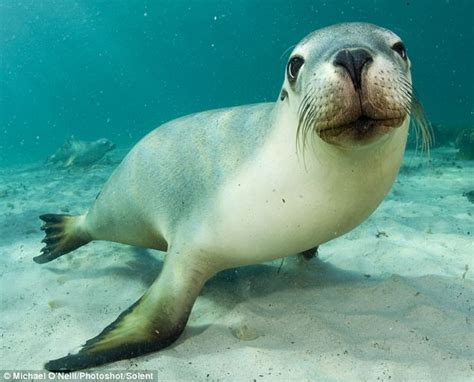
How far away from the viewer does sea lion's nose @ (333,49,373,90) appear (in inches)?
70.2

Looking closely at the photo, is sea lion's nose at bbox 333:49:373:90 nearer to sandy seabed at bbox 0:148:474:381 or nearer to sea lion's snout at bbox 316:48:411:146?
sea lion's snout at bbox 316:48:411:146

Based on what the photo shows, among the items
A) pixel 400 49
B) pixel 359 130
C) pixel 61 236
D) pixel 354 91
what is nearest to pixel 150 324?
pixel 359 130

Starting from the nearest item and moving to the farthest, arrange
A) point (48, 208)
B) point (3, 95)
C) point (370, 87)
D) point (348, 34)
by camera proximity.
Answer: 1. point (370, 87)
2. point (348, 34)
3. point (48, 208)
4. point (3, 95)

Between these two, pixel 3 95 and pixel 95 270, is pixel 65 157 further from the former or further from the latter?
pixel 3 95

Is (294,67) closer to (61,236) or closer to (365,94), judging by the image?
(365,94)

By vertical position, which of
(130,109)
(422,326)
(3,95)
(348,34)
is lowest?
(422,326)

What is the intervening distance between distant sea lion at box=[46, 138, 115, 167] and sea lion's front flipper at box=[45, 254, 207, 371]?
32.7 ft

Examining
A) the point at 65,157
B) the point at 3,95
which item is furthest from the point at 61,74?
the point at 65,157

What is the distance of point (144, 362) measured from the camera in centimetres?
226

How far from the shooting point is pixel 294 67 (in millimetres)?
2250

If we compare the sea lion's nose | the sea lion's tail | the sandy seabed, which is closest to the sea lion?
the sea lion's nose

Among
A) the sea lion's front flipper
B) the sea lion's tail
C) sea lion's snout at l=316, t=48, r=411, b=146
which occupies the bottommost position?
the sea lion's front flipper

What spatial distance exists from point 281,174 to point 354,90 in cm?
69

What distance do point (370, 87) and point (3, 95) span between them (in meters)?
137
